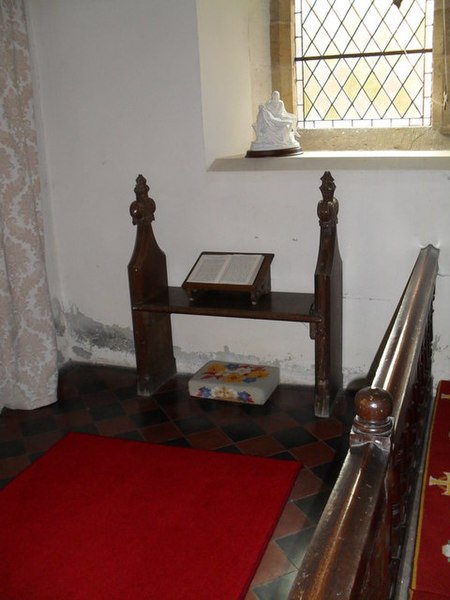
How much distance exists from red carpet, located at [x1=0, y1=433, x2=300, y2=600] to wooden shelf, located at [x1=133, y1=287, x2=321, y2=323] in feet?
2.59

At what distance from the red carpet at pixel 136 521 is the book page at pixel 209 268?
3.32ft

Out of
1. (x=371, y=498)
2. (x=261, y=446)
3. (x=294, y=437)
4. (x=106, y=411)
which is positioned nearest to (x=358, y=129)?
(x=294, y=437)

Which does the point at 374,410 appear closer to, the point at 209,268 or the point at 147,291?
the point at 209,268

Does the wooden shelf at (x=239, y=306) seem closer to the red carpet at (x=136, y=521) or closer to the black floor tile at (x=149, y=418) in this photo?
the black floor tile at (x=149, y=418)

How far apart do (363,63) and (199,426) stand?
2.80 m

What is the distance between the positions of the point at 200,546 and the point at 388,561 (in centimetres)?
117

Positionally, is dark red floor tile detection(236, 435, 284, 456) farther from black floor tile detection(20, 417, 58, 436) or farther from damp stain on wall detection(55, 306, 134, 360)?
damp stain on wall detection(55, 306, 134, 360)

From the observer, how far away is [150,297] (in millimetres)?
3979

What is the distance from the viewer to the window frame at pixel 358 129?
4254 mm

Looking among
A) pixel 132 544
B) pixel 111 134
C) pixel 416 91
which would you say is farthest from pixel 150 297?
pixel 416 91

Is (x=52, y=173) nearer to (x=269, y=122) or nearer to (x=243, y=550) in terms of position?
(x=269, y=122)

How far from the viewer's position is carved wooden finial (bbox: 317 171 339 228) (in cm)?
347

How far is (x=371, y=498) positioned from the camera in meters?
1.27

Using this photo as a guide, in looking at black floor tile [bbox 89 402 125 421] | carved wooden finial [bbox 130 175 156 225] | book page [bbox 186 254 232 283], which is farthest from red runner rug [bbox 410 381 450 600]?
carved wooden finial [bbox 130 175 156 225]
